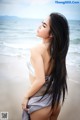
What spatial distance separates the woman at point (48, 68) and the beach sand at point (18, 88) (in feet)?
0.21

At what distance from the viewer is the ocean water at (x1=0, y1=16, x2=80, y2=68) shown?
190 centimetres

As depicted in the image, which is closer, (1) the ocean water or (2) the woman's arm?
(2) the woman's arm

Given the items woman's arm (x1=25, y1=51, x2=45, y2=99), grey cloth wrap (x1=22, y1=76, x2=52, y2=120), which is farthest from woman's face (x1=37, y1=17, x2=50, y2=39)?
grey cloth wrap (x1=22, y1=76, x2=52, y2=120)

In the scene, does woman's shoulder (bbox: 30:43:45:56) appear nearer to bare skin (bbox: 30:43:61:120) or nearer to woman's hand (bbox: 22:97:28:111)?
bare skin (bbox: 30:43:61:120)

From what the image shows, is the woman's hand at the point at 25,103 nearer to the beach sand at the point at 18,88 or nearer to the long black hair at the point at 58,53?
the beach sand at the point at 18,88

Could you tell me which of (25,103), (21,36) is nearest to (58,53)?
(21,36)

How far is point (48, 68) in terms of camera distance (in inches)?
72.4

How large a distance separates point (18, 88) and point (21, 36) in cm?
36

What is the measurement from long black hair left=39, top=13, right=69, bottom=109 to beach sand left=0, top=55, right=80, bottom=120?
0.27 feet

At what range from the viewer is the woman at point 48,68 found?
70.8 inches

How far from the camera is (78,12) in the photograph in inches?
75.6

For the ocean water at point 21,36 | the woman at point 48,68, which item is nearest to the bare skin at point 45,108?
the woman at point 48,68

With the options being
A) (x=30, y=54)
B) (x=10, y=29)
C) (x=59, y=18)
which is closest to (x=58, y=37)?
(x=59, y=18)

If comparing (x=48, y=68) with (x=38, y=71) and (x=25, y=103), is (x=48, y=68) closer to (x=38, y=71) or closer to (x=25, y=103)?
(x=38, y=71)
